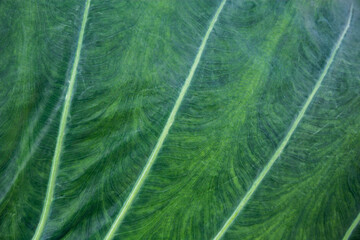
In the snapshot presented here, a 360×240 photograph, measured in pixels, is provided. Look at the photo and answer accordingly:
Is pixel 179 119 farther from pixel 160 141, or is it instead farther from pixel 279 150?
pixel 279 150

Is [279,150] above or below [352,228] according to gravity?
above

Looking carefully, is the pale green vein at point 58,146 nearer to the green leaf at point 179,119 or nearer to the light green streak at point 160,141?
the green leaf at point 179,119

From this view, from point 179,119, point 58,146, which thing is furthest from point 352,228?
point 58,146

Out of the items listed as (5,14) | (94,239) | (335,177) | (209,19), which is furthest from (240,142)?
(5,14)

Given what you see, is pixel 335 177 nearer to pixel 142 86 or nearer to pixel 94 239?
pixel 142 86

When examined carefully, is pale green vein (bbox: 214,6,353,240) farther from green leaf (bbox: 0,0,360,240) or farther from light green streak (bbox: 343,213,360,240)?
light green streak (bbox: 343,213,360,240)

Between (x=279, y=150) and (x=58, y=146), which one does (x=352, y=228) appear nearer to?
(x=279, y=150)

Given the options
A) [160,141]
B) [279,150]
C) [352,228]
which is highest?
[160,141]

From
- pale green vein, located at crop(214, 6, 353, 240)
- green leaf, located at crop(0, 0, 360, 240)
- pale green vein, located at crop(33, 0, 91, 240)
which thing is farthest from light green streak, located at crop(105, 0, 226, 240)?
pale green vein, located at crop(214, 6, 353, 240)
